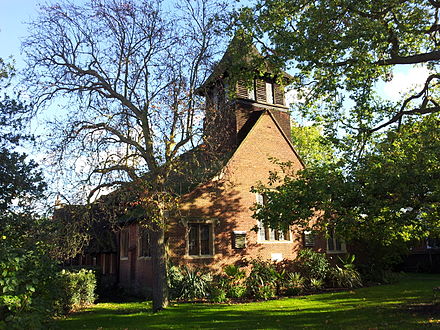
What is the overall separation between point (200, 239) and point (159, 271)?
4.75 metres

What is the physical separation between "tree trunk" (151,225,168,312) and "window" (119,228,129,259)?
28.4 feet

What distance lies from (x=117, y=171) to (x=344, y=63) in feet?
28.4

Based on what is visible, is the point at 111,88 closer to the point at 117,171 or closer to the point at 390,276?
the point at 117,171

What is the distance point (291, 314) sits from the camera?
12484 mm

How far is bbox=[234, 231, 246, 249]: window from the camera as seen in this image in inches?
778

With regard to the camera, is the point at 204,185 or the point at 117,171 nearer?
the point at 117,171

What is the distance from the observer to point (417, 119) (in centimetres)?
1552

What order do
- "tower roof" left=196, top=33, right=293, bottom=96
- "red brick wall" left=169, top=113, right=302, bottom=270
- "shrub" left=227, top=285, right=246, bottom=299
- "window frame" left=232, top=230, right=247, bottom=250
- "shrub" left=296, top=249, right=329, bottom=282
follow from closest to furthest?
"tower roof" left=196, top=33, right=293, bottom=96 → "shrub" left=227, top=285, right=246, bottom=299 → "red brick wall" left=169, top=113, right=302, bottom=270 → "window frame" left=232, top=230, right=247, bottom=250 → "shrub" left=296, top=249, right=329, bottom=282

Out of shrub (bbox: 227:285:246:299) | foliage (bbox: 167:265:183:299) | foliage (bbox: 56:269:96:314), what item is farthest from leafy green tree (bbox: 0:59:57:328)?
shrub (bbox: 227:285:246:299)

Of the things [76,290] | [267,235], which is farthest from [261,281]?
[76,290]

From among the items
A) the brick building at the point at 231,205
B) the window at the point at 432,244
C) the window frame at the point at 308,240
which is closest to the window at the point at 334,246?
the brick building at the point at 231,205

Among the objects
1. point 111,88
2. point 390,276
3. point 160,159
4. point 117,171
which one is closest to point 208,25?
point 111,88

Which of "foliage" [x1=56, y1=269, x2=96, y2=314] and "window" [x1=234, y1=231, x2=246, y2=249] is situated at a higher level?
"window" [x1=234, y1=231, x2=246, y2=249]

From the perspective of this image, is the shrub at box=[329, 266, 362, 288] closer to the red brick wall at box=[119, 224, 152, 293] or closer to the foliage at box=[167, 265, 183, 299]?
the foliage at box=[167, 265, 183, 299]
